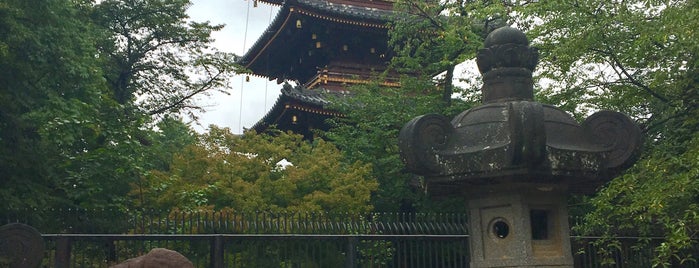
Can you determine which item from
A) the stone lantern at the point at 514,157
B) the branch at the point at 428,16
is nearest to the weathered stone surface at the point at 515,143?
the stone lantern at the point at 514,157

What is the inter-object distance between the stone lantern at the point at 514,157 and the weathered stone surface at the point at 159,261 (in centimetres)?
254

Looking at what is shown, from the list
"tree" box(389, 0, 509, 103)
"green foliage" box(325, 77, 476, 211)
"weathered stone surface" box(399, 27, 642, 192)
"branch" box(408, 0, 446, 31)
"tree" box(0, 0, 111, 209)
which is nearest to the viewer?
"weathered stone surface" box(399, 27, 642, 192)

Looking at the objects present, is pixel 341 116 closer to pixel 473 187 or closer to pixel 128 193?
pixel 128 193

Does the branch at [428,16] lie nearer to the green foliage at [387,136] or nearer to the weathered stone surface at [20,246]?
the green foliage at [387,136]

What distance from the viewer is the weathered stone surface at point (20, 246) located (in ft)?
23.0

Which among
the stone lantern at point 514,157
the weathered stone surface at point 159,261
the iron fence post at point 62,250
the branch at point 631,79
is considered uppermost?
the branch at point 631,79

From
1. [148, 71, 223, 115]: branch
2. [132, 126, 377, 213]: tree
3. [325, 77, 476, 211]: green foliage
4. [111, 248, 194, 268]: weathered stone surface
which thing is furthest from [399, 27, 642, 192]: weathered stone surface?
[148, 71, 223, 115]: branch

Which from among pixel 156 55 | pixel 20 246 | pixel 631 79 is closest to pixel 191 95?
pixel 156 55

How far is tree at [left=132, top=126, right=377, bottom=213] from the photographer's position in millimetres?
12945

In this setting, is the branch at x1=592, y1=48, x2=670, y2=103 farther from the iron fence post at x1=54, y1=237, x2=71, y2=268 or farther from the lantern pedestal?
the iron fence post at x1=54, y1=237, x2=71, y2=268

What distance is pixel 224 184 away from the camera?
44.1 ft

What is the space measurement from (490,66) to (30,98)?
7264 mm

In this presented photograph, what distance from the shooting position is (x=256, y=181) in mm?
13398

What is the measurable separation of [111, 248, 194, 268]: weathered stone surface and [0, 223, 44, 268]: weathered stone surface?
77 cm
